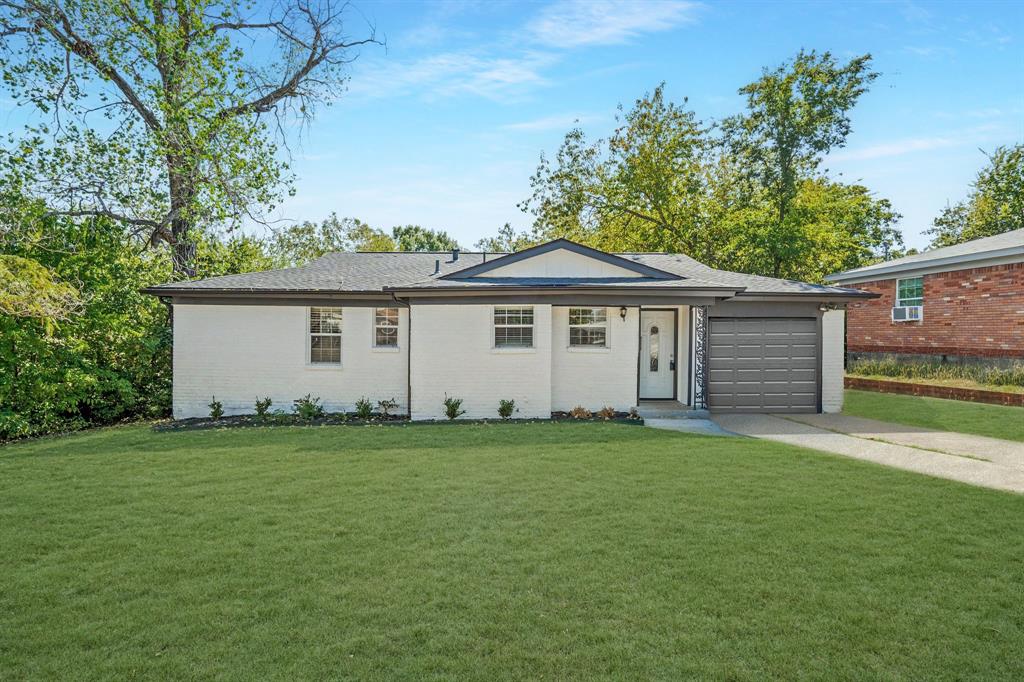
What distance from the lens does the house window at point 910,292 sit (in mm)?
19953

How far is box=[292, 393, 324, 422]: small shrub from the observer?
12.8 metres

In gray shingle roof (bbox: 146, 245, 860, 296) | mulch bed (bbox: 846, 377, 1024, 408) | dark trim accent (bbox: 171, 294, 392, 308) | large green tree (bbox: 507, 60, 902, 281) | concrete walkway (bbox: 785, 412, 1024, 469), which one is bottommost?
concrete walkway (bbox: 785, 412, 1024, 469)

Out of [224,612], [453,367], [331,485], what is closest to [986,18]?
[453,367]

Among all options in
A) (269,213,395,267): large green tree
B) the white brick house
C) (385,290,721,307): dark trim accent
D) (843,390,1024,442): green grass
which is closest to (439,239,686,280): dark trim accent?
the white brick house

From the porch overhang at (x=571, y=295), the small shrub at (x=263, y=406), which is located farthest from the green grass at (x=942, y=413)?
the small shrub at (x=263, y=406)

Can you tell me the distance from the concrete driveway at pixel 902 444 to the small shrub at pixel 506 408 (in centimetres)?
441

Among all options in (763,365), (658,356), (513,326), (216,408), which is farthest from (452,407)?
(763,365)

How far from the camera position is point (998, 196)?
3312 centimetres

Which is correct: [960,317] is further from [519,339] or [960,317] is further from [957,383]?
[519,339]

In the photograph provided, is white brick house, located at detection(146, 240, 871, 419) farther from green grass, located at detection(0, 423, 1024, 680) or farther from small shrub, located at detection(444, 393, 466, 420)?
green grass, located at detection(0, 423, 1024, 680)

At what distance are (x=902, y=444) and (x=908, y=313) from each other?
41.9 feet

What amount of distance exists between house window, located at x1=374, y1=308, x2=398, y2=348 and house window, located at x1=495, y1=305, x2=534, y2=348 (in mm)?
2518

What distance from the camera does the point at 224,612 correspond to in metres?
3.96

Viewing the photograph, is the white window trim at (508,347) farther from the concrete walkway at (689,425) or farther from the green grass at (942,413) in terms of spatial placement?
the green grass at (942,413)
